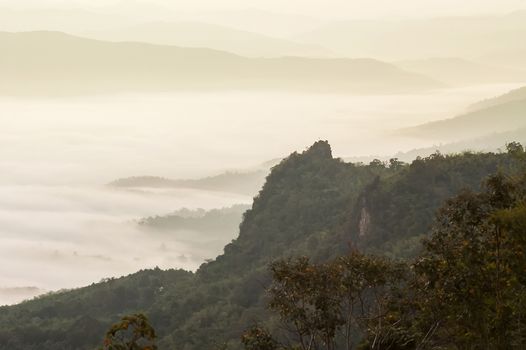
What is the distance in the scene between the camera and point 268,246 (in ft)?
246

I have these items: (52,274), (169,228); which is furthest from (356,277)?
(52,274)

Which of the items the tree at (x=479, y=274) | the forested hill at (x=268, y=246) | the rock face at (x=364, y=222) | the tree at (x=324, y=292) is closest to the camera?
the tree at (x=479, y=274)

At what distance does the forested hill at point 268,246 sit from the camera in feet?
205

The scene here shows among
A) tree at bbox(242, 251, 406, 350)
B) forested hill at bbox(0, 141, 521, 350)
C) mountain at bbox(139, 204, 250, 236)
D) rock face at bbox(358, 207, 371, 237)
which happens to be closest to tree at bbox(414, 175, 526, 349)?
tree at bbox(242, 251, 406, 350)

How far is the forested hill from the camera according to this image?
205 ft

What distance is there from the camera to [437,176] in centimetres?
6656

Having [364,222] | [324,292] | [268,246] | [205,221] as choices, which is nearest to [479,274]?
[324,292]

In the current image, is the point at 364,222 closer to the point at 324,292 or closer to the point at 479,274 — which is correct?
the point at 324,292

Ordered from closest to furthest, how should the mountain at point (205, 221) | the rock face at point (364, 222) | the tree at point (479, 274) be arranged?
the tree at point (479, 274), the rock face at point (364, 222), the mountain at point (205, 221)

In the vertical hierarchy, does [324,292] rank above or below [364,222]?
below

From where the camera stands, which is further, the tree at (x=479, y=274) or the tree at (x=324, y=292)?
the tree at (x=324, y=292)

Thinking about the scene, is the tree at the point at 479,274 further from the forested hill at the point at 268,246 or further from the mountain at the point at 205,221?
the mountain at the point at 205,221

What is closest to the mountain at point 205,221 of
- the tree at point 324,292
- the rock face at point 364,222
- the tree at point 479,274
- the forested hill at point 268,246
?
the forested hill at point 268,246

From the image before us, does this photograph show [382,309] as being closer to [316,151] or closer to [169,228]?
[316,151]
